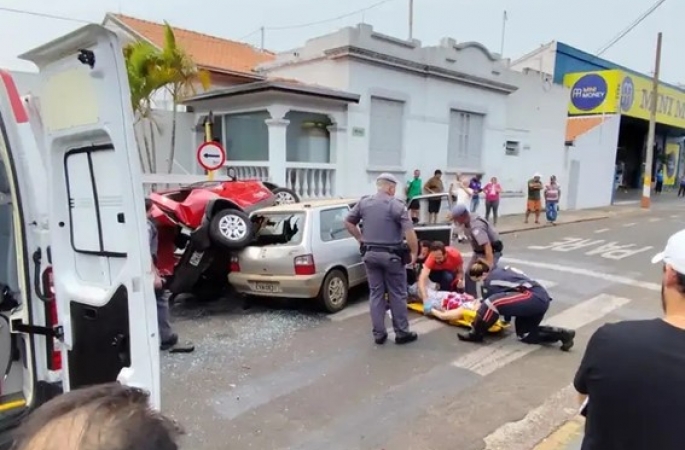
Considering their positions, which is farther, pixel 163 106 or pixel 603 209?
pixel 603 209

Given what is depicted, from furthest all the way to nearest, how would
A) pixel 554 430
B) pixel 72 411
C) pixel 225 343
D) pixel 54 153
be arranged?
1. pixel 225 343
2. pixel 554 430
3. pixel 54 153
4. pixel 72 411

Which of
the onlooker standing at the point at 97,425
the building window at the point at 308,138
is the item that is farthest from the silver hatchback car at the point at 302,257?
the building window at the point at 308,138

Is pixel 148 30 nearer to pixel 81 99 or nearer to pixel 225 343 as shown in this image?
pixel 225 343

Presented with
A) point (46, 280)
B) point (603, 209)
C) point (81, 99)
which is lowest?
point (603, 209)

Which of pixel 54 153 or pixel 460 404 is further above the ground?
pixel 54 153

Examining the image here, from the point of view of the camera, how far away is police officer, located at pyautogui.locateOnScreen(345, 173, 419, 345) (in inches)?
224

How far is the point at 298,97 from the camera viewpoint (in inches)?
496

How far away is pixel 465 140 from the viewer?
17.3 m

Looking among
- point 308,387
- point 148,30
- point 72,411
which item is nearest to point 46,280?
point 72,411

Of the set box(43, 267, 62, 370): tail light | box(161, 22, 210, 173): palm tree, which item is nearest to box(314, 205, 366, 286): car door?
box(43, 267, 62, 370): tail light

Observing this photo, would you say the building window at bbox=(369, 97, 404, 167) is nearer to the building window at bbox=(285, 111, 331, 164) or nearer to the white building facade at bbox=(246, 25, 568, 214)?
the white building facade at bbox=(246, 25, 568, 214)

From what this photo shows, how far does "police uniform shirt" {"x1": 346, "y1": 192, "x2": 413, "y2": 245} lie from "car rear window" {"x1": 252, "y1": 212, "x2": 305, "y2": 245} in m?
1.43

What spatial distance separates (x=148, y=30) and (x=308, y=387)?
17063 mm

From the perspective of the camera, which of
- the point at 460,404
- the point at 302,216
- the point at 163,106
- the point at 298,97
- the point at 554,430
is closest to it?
the point at 554,430
